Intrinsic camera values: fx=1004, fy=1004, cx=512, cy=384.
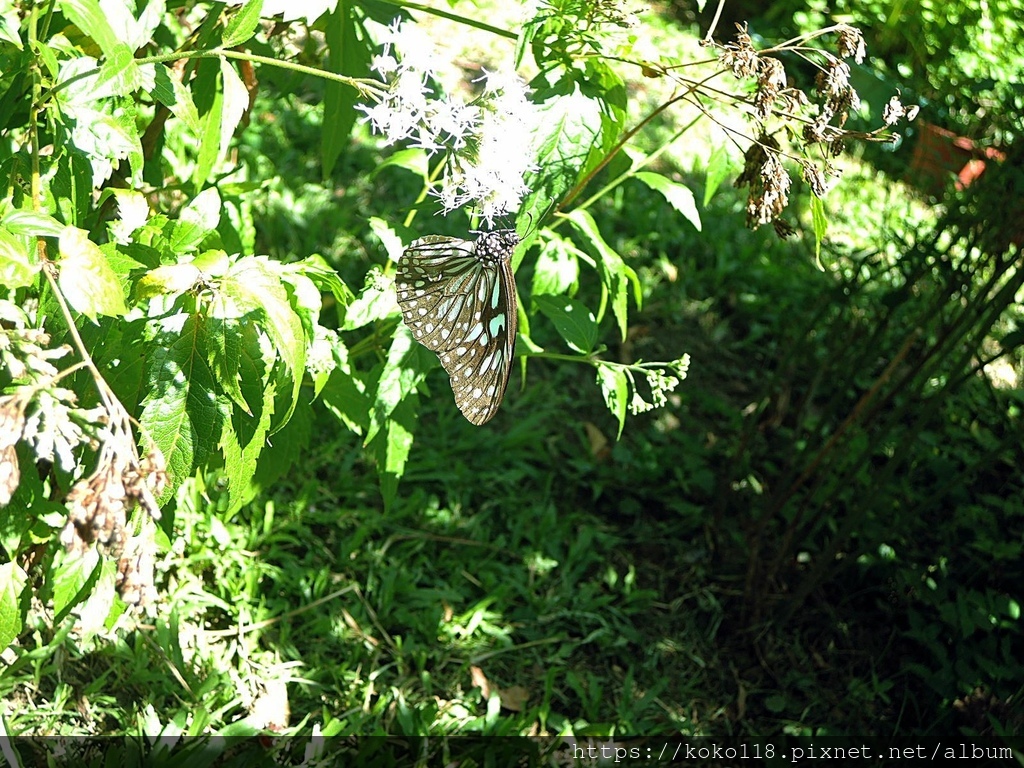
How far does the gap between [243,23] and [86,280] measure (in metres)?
0.46

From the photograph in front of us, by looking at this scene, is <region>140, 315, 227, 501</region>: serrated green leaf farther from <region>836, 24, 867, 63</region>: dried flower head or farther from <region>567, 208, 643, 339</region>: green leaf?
<region>836, 24, 867, 63</region>: dried flower head

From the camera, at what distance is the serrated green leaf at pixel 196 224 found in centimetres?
159

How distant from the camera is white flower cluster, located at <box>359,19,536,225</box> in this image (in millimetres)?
1406

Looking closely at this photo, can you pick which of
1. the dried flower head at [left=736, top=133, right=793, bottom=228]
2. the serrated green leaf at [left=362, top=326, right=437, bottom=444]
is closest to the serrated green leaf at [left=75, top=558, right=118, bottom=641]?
the serrated green leaf at [left=362, top=326, right=437, bottom=444]

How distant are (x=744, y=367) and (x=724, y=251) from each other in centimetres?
62

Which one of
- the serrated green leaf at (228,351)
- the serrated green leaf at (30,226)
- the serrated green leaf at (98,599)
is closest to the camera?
the serrated green leaf at (30,226)

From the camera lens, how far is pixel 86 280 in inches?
47.6

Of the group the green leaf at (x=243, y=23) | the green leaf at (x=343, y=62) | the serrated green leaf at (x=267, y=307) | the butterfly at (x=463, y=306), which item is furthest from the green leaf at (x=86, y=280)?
the green leaf at (x=343, y=62)

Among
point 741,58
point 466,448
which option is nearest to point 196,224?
point 741,58

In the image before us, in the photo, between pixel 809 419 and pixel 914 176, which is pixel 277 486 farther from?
pixel 914 176

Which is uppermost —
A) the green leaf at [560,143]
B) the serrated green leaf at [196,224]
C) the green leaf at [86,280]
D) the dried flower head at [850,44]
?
the dried flower head at [850,44]

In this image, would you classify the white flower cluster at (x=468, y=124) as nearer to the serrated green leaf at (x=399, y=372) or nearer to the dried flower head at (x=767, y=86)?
the dried flower head at (x=767, y=86)

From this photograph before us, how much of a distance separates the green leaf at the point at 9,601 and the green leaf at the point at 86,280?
0.76 m

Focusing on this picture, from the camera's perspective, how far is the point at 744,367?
379cm
